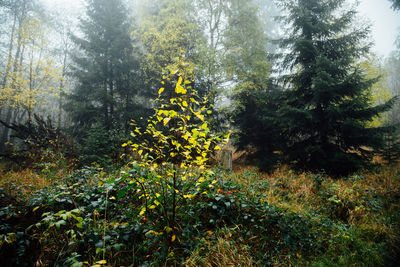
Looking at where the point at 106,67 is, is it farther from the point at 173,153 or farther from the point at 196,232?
the point at 196,232

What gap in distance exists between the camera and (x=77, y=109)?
8914 millimetres

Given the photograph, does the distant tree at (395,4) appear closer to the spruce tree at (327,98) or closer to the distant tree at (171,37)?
the spruce tree at (327,98)

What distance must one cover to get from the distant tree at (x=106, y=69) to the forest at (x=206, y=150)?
3.2 inches

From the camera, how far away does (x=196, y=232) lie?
8.66 ft

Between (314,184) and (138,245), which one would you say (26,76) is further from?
(314,184)

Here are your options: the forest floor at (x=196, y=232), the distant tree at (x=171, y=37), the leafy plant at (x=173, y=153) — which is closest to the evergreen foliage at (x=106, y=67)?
the distant tree at (x=171, y=37)

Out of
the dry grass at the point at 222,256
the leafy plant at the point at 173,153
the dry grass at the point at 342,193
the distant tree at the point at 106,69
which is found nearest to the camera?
the leafy plant at the point at 173,153

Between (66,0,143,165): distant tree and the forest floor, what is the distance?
6.78 metres

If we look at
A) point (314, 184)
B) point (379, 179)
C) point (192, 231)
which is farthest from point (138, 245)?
point (379, 179)

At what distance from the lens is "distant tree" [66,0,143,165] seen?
9461 millimetres

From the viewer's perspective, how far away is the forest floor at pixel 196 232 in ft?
6.53

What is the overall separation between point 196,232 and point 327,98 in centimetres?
667

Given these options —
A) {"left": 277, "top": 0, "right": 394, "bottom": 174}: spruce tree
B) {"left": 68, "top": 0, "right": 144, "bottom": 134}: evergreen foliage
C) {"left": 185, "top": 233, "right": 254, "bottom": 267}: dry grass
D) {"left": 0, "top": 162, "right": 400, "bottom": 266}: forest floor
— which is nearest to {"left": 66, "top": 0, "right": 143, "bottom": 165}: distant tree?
{"left": 68, "top": 0, "right": 144, "bottom": 134}: evergreen foliage

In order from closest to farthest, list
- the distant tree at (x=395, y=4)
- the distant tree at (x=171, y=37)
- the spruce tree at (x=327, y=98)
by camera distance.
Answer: the spruce tree at (x=327, y=98), the distant tree at (x=395, y=4), the distant tree at (x=171, y=37)
